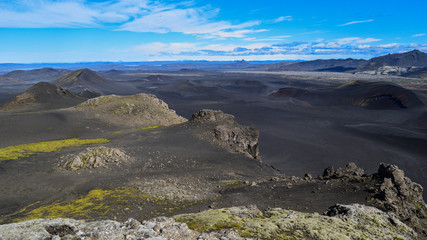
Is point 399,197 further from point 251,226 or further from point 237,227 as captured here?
point 237,227

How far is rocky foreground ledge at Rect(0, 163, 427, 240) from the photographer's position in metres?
8.73

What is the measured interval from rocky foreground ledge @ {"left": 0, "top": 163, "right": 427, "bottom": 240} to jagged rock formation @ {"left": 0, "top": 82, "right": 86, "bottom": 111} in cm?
6238

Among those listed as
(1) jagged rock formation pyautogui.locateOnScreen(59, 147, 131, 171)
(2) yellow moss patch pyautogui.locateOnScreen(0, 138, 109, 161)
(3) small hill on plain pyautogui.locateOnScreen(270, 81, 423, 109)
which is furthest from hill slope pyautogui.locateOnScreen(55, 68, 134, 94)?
(1) jagged rock formation pyautogui.locateOnScreen(59, 147, 131, 171)

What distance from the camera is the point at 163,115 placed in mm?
52000

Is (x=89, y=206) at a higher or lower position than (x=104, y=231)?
lower

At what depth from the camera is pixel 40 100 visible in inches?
2628

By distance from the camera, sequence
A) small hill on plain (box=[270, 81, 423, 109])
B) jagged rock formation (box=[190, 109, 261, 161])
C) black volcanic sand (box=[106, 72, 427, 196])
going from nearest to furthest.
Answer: jagged rock formation (box=[190, 109, 261, 161])
black volcanic sand (box=[106, 72, 427, 196])
small hill on plain (box=[270, 81, 423, 109])

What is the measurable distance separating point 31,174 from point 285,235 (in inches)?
828

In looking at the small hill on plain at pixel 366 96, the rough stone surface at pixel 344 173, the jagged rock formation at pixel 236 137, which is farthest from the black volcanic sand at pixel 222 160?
the small hill on plain at pixel 366 96

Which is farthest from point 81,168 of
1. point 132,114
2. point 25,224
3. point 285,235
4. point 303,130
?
point 303,130

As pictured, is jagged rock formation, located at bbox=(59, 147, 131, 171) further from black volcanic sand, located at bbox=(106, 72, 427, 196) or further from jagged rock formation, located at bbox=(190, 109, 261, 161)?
black volcanic sand, located at bbox=(106, 72, 427, 196)

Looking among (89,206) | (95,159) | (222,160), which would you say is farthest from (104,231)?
(222,160)

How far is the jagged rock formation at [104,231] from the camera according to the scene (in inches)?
332

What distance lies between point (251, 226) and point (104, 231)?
4.99 meters
